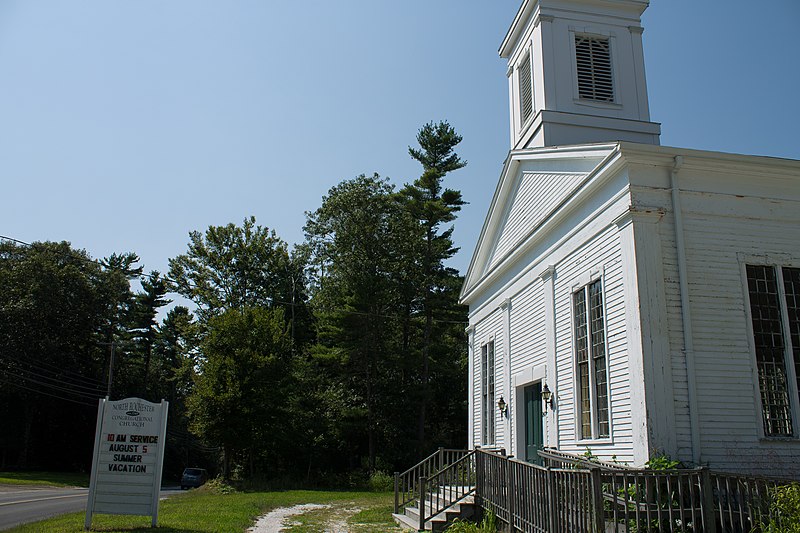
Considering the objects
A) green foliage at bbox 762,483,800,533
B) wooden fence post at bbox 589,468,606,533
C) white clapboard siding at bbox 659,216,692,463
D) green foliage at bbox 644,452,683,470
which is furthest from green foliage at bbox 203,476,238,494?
green foliage at bbox 762,483,800,533

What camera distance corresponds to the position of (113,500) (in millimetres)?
11578

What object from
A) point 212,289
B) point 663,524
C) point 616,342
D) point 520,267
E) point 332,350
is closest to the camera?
point 663,524

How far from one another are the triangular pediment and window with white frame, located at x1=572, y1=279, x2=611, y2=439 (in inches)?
81.6

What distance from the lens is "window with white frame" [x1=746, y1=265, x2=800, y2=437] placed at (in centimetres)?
990

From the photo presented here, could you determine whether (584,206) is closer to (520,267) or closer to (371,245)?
(520,267)

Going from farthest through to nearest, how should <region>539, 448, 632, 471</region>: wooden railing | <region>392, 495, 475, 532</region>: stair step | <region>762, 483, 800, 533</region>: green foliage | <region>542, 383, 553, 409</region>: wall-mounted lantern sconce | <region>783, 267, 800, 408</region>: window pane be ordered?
<region>542, 383, 553, 409</region>: wall-mounted lantern sconce, <region>392, 495, 475, 532</region>: stair step, <region>783, 267, 800, 408</region>: window pane, <region>539, 448, 632, 471</region>: wooden railing, <region>762, 483, 800, 533</region>: green foliage

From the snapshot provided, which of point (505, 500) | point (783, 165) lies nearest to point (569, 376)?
point (505, 500)

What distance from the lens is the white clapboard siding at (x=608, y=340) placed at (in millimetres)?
10039

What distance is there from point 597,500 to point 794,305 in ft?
18.3

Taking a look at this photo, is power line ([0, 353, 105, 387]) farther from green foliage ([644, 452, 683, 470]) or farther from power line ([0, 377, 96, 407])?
green foliage ([644, 452, 683, 470])

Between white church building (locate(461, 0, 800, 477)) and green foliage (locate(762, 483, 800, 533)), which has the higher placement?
white church building (locate(461, 0, 800, 477))

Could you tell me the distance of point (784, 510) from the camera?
24.5 ft

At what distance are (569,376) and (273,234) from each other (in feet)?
117

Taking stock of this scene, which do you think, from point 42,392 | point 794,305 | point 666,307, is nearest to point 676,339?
point 666,307
